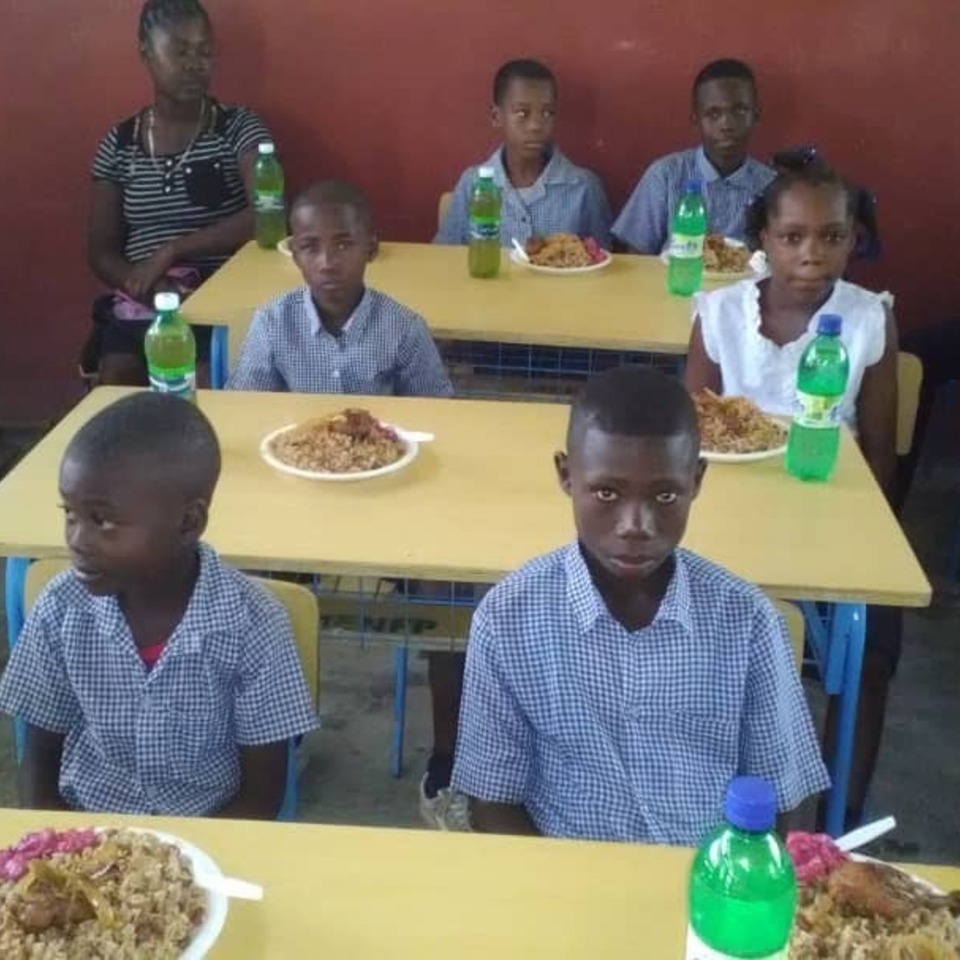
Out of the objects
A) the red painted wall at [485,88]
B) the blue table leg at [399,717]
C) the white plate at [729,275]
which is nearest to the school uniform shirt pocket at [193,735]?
the blue table leg at [399,717]

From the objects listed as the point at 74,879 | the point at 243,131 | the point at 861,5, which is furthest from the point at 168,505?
the point at 861,5

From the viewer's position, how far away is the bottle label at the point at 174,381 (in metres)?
2.38

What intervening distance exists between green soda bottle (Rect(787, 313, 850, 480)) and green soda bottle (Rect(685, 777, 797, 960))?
47.9 inches

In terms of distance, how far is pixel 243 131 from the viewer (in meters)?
4.08

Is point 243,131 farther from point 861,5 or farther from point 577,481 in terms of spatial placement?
point 577,481

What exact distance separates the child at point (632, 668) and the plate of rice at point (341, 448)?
2.18ft

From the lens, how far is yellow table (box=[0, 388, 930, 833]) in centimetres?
199

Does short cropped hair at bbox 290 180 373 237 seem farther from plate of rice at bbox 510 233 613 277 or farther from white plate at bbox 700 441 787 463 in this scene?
white plate at bbox 700 441 787 463

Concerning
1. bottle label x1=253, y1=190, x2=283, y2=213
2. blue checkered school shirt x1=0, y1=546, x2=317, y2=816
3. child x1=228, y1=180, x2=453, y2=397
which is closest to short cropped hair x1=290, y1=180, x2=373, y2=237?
child x1=228, y1=180, x2=453, y2=397

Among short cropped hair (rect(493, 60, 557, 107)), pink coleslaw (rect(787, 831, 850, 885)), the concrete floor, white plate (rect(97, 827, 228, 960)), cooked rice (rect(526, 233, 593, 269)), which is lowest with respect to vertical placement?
the concrete floor

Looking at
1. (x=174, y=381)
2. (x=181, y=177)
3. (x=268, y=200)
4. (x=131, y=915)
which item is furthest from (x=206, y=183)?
(x=131, y=915)

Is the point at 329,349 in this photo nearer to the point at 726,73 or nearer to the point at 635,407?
the point at 635,407

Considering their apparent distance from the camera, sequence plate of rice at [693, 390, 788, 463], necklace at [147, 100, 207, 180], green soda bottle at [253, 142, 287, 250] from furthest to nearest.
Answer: necklace at [147, 100, 207, 180] → green soda bottle at [253, 142, 287, 250] → plate of rice at [693, 390, 788, 463]

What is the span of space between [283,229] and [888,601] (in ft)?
7.89
